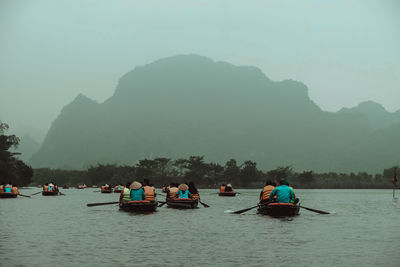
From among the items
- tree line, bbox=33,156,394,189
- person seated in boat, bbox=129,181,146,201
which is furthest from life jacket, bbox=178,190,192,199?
tree line, bbox=33,156,394,189

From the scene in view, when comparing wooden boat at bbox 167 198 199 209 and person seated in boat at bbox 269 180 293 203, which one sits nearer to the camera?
person seated in boat at bbox 269 180 293 203

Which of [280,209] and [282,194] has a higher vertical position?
[282,194]

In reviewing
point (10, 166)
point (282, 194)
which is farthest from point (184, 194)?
point (10, 166)

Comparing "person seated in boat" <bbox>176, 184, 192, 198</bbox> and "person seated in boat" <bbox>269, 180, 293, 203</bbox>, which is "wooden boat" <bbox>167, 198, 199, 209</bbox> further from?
"person seated in boat" <bbox>269, 180, 293, 203</bbox>

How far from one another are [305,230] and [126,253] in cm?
972

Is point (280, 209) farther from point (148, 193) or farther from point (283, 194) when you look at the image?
point (148, 193)

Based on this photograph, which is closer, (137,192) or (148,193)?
(137,192)

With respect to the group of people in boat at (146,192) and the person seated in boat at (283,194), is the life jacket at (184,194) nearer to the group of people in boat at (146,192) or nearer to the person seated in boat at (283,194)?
the group of people in boat at (146,192)

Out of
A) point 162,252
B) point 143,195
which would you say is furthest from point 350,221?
point 162,252

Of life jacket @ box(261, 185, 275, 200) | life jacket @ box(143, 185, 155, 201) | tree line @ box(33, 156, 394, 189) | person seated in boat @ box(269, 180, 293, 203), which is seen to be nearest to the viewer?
person seated in boat @ box(269, 180, 293, 203)

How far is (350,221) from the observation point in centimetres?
2933

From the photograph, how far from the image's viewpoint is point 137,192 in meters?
31.4

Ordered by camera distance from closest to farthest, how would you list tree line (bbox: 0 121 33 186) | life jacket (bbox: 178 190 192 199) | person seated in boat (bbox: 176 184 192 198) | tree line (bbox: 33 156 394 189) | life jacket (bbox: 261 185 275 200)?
life jacket (bbox: 261 185 275 200) < person seated in boat (bbox: 176 184 192 198) < life jacket (bbox: 178 190 192 199) < tree line (bbox: 0 121 33 186) < tree line (bbox: 33 156 394 189)

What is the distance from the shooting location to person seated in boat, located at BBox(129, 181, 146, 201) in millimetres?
31297
